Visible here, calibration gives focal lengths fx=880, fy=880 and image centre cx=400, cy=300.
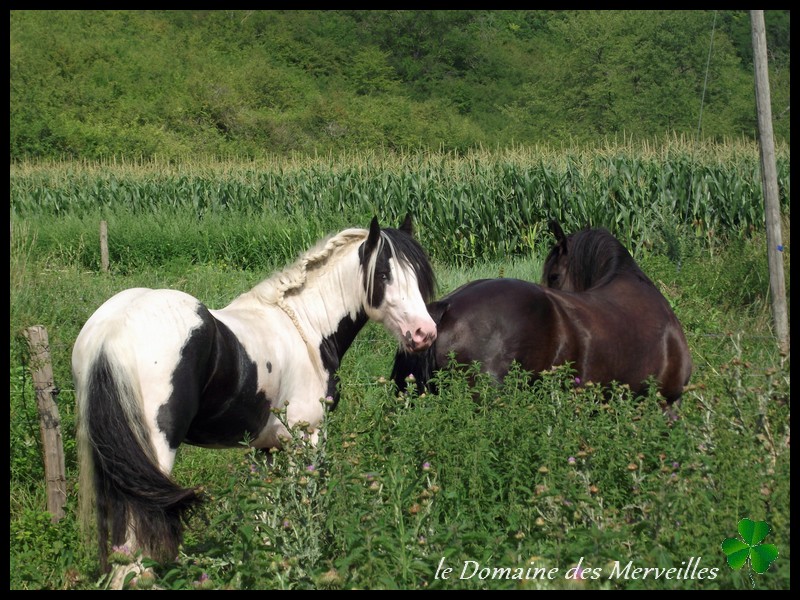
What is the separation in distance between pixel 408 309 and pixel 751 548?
7.33ft

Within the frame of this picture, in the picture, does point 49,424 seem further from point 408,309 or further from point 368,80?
point 368,80

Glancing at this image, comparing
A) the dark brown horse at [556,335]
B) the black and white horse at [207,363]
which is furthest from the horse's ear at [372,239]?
the dark brown horse at [556,335]

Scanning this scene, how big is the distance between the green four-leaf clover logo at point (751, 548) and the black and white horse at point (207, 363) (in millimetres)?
Answer: 1783

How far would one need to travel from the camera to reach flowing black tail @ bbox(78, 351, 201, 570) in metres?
3.68

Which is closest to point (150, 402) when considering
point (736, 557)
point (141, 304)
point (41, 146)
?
point (141, 304)

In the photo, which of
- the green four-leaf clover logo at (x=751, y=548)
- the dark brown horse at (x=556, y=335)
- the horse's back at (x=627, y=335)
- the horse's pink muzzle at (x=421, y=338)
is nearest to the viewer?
the green four-leaf clover logo at (x=751, y=548)

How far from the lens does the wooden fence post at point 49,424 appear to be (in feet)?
17.1

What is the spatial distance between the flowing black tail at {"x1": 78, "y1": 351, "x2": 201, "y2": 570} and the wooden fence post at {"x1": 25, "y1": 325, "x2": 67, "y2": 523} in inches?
65.9

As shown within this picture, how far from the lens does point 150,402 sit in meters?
3.80

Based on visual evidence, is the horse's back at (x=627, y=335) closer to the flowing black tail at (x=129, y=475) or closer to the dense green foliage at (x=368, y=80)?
the flowing black tail at (x=129, y=475)

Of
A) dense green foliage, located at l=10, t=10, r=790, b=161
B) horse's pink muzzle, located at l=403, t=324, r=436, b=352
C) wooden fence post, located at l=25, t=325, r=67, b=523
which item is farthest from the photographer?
dense green foliage, located at l=10, t=10, r=790, b=161

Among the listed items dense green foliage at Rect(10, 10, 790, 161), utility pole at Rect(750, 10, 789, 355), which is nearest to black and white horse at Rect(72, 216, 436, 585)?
utility pole at Rect(750, 10, 789, 355)

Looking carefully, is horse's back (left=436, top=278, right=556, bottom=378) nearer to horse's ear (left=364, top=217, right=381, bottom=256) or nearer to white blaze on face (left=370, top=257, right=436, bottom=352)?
white blaze on face (left=370, top=257, right=436, bottom=352)

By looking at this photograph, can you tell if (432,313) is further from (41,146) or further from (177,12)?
(177,12)
